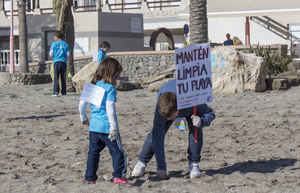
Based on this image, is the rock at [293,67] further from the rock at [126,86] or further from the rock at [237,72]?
the rock at [126,86]

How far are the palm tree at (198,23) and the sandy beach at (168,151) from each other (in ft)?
17.3

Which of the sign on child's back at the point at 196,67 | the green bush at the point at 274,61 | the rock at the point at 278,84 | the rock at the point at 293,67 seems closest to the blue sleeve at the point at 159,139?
the sign on child's back at the point at 196,67

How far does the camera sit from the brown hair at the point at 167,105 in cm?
529

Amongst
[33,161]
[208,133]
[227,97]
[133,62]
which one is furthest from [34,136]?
[133,62]

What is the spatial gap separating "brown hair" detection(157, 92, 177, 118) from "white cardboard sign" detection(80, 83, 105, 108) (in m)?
0.50

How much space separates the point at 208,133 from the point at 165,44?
92.4 ft

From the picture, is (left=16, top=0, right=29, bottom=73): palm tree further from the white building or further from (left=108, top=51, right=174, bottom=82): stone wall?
the white building

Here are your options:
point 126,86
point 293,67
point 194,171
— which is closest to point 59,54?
point 126,86

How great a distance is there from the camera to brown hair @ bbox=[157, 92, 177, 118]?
5.29 m

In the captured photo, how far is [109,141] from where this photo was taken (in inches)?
210

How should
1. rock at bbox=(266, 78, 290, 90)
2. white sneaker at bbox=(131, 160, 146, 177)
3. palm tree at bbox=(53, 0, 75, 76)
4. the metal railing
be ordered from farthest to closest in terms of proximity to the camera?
the metal railing
palm tree at bbox=(53, 0, 75, 76)
rock at bbox=(266, 78, 290, 90)
white sneaker at bbox=(131, 160, 146, 177)

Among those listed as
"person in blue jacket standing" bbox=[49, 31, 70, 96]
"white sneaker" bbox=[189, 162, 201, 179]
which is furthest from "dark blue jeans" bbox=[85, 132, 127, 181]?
"person in blue jacket standing" bbox=[49, 31, 70, 96]

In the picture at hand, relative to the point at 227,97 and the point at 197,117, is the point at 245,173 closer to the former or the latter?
the point at 197,117

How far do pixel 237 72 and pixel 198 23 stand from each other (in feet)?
12.5
